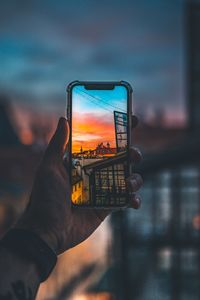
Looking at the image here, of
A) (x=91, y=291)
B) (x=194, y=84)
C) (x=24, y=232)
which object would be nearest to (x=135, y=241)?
(x=91, y=291)

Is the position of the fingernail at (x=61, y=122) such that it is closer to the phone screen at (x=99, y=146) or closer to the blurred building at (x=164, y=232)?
the phone screen at (x=99, y=146)

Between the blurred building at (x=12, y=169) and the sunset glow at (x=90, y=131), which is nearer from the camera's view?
the sunset glow at (x=90, y=131)

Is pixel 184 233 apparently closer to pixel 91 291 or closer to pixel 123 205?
pixel 91 291

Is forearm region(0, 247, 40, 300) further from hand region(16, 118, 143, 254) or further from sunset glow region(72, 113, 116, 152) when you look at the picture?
sunset glow region(72, 113, 116, 152)

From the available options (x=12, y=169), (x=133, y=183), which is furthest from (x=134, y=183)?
(x=12, y=169)

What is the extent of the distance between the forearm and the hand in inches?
2.7

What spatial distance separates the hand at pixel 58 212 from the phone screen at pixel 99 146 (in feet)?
0.16

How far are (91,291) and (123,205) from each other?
581 centimetres

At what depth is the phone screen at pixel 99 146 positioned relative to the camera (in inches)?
60.0

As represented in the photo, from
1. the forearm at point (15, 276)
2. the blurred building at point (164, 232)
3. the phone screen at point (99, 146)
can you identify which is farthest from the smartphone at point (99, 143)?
the blurred building at point (164, 232)

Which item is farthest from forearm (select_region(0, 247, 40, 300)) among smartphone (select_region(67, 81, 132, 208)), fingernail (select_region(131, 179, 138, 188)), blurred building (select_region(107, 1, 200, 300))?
blurred building (select_region(107, 1, 200, 300))

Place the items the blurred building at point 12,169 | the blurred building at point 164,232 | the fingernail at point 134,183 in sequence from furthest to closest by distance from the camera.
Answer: the blurred building at point 12,169 < the blurred building at point 164,232 < the fingernail at point 134,183

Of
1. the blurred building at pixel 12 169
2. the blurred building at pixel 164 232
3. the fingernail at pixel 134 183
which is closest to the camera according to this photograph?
the fingernail at pixel 134 183

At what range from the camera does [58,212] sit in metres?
1.60
